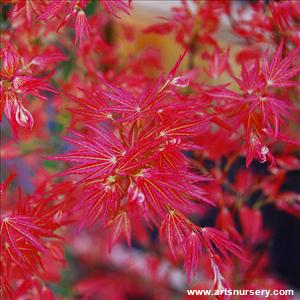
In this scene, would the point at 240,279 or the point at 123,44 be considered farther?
the point at 123,44

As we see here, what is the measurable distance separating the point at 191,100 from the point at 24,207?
29cm

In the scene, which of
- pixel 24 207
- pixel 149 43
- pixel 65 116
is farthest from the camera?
pixel 149 43

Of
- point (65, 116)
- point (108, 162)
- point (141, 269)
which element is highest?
point (108, 162)

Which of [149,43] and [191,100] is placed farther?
[149,43]

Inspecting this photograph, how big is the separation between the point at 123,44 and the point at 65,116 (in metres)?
0.78

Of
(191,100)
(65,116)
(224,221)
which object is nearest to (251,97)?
(191,100)

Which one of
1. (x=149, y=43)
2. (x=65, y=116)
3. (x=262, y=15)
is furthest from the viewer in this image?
(x=149, y=43)

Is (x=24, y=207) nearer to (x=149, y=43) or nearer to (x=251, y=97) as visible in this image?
(x=251, y=97)

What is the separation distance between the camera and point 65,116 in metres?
1.13

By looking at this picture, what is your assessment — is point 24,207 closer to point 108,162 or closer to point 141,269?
point 108,162

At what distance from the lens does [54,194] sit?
0.80 metres

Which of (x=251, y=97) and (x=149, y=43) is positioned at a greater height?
(x=251, y=97)

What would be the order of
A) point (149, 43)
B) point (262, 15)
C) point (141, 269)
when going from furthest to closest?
point (149, 43) → point (141, 269) → point (262, 15)

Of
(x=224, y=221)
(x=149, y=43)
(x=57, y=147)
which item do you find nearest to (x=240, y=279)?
(x=224, y=221)
